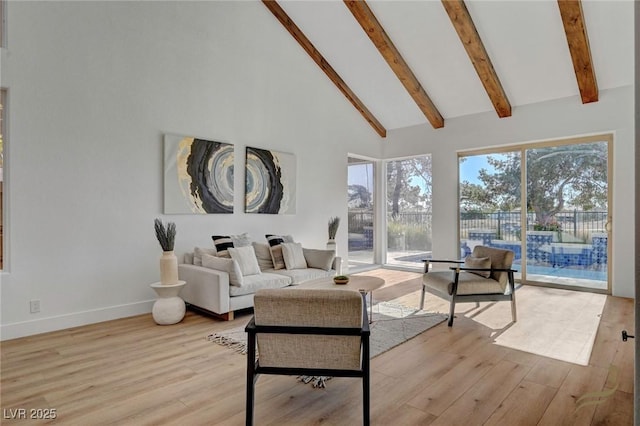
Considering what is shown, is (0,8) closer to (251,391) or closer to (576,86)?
(251,391)

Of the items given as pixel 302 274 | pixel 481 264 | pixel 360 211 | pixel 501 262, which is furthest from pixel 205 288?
pixel 360 211

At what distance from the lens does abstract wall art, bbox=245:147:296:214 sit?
17.3 ft

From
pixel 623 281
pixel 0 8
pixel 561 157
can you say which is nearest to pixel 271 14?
pixel 0 8

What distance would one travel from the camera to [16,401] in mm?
2258

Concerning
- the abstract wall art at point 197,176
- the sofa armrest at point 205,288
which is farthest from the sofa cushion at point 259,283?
the abstract wall art at point 197,176

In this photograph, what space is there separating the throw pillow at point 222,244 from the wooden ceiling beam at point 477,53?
13.1 ft

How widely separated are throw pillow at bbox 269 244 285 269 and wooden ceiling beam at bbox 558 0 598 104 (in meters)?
4.45

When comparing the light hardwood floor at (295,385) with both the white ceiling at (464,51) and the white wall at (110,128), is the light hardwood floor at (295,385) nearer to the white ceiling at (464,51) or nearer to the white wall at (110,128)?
the white wall at (110,128)

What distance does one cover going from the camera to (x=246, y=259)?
437 centimetres

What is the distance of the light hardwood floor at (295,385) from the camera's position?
6.89 ft

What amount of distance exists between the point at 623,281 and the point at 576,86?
2875mm

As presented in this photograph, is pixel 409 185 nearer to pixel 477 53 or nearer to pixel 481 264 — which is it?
pixel 477 53

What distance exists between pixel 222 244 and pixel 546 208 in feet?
16.7

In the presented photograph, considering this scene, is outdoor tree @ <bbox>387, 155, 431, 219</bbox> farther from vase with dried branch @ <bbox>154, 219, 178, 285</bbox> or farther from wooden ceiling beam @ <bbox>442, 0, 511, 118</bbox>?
vase with dried branch @ <bbox>154, 219, 178, 285</bbox>
